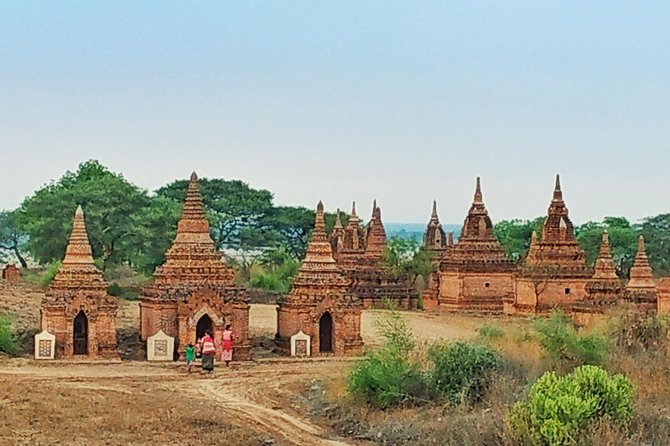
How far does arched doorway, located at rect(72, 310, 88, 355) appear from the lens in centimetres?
3015

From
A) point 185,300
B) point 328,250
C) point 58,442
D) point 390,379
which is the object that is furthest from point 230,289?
point 58,442

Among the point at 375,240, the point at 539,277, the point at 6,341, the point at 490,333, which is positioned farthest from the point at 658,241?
the point at 6,341

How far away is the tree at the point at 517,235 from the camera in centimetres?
7288

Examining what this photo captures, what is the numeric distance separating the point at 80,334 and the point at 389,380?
11.0m

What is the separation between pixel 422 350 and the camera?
25578 millimetres

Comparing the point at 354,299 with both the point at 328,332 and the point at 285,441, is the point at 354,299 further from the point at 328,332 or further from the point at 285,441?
the point at 285,441

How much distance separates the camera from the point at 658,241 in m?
69.9

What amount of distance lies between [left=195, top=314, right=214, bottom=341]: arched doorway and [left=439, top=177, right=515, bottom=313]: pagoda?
15.1 meters

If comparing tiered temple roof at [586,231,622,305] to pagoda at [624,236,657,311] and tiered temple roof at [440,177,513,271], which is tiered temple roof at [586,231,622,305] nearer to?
pagoda at [624,236,657,311]

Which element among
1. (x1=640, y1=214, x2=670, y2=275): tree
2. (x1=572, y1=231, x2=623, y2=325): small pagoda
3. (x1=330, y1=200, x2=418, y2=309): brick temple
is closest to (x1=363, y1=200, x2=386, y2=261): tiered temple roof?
(x1=330, y1=200, x2=418, y2=309): brick temple

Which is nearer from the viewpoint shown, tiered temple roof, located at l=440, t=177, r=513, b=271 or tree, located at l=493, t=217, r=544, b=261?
tiered temple roof, located at l=440, t=177, r=513, b=271

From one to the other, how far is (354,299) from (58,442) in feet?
42.5

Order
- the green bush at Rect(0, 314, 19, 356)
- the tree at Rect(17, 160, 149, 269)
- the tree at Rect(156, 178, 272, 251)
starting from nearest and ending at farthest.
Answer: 1. the green bush at Rect(0, 314, 19, 356)
2. the tree at Rect(17, 160, 149, 269)
3. the tree at Rect(156, 178, 272, 251)

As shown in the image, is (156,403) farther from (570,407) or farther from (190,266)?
(570,407)
